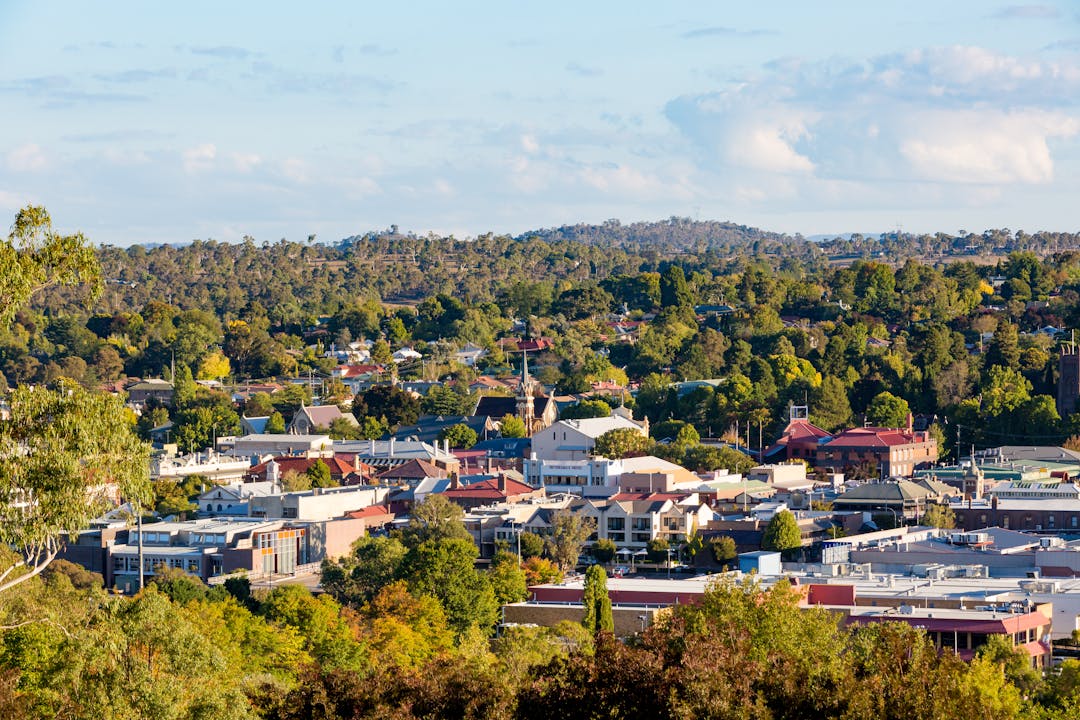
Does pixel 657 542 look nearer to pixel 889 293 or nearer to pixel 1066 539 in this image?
pixel 1066 539

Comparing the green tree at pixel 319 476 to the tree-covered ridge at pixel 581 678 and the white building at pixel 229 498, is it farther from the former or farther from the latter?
the tree-covered ridge at pixel 581 678

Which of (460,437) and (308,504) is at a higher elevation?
(460,437)

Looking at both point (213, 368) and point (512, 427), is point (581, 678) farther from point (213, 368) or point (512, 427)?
point (213, 368)

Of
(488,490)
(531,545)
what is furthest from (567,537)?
(488,490)

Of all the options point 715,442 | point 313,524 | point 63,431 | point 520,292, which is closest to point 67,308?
point 520,292

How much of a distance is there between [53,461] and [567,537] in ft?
135

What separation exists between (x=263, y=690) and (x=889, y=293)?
10206 centimetres

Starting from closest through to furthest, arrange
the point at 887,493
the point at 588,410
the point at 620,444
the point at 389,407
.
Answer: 1. the point at 887,493
2. the point at 620,444
3. the point at 588,410
4. the point at 389,407

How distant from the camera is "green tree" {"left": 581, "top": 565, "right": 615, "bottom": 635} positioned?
44.3m

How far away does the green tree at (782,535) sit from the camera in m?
59.7

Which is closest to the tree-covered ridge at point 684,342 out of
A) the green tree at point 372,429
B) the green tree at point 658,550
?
the green tree at point 372,429

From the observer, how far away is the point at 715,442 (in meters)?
89.8

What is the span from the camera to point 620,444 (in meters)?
80.8

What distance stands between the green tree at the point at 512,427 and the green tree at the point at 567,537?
2849 centimetres
